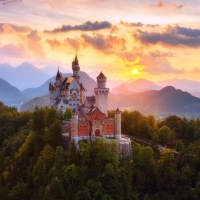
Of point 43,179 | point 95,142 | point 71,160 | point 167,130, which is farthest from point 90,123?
point 167,130

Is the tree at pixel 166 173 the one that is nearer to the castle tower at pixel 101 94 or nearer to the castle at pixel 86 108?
the castle at pixel 86 108

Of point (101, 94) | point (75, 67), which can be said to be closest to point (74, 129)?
point (101, 94)

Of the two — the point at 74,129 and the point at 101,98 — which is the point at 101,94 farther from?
the point at 74,129

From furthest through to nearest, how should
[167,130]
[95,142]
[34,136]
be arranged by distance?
[167,130]
[34,136]
[95,142]

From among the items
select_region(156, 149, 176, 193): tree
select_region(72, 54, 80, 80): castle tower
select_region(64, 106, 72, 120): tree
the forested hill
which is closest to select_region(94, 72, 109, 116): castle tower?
select_region(64, 106, 72, 120): tree

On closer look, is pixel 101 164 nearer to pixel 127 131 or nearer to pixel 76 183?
pixel 76 183
